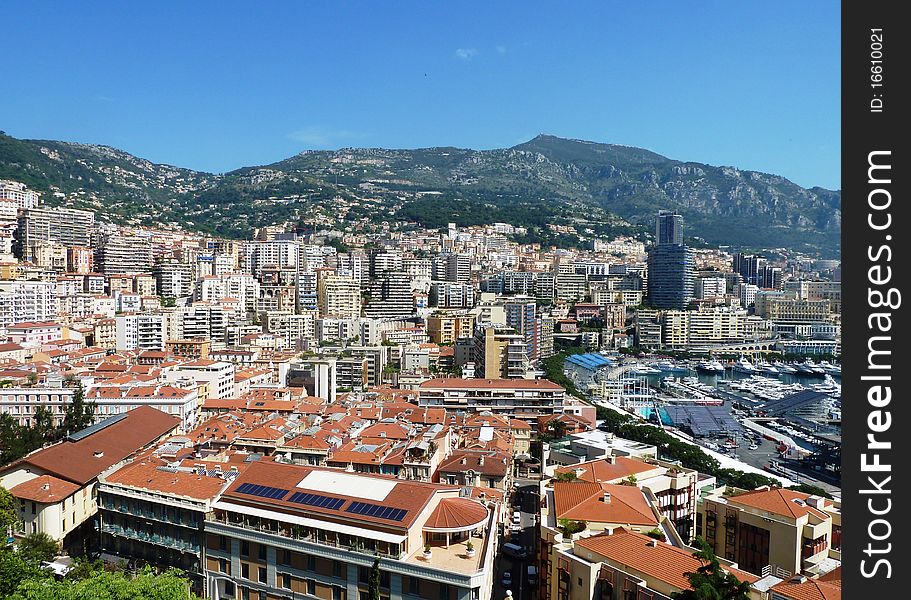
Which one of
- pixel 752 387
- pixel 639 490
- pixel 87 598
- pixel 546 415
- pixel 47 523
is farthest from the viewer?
pixel 752 387

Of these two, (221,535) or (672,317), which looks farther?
(672,317)

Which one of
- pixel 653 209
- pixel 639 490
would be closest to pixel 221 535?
pixel 639 490

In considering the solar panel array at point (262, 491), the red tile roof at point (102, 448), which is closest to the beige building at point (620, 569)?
the solar panel array at point (262, 491)

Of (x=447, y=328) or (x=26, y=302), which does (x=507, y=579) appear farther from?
(x=26, y=302)

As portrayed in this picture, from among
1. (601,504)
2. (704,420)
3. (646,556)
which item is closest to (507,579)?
(601,504)

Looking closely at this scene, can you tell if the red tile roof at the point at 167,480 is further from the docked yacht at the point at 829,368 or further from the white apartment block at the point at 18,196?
the white apartment block at the point at 18,196
